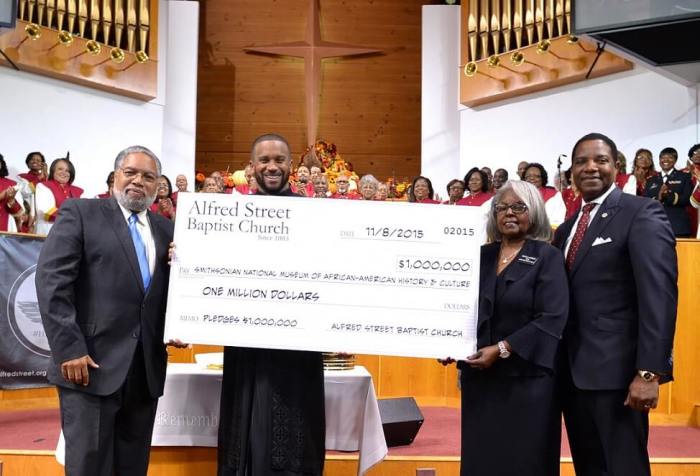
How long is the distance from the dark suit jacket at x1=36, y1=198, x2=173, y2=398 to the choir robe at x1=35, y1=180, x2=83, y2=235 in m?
6.45

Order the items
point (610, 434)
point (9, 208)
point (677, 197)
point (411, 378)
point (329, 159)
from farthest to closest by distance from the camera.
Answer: point (329, 159) < point (9, 208) < point (677, 197) < point (411, 378) < point (610, 434)

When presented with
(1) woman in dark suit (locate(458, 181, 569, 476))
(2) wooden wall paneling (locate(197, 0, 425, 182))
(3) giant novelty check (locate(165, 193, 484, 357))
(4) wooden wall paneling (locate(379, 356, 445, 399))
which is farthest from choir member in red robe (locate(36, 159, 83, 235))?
(1) woman in dark suit (locate(458, 181, 569, 476))

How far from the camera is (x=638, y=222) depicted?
3059mm

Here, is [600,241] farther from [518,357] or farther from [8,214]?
[8,214]

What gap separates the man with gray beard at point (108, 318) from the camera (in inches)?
121

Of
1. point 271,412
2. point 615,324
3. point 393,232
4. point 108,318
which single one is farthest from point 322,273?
point 615,324

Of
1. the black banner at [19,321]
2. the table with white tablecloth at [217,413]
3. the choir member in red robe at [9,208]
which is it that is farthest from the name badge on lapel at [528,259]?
the choir member in red robe at [9,208]

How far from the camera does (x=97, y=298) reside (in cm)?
316

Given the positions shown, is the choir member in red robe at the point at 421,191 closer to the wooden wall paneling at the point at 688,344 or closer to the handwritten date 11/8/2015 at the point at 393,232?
the wooden wall paneling at the point at 688,344

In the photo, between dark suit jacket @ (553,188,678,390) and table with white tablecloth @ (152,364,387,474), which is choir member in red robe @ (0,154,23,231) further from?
dark suit jacket @ (553,188,678,390)

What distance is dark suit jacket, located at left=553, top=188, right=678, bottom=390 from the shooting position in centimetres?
294

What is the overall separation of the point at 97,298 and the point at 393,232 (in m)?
1.20

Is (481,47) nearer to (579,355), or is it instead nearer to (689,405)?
(689,405)

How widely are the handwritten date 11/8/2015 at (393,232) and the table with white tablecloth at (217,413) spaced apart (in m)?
0.90
